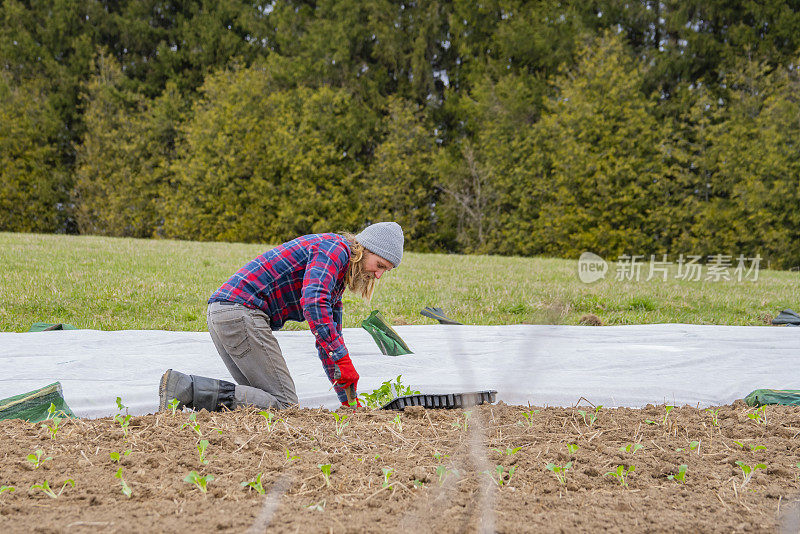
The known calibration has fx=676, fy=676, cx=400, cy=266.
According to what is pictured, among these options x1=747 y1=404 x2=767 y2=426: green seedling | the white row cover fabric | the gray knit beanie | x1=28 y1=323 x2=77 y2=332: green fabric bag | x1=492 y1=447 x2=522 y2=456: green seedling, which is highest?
the gray knit beanie

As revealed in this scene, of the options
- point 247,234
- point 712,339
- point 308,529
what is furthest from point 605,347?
point 247,234

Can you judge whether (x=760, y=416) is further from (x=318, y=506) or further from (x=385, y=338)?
(x=385, y=338)

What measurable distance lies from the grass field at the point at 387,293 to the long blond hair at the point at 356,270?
2.91m

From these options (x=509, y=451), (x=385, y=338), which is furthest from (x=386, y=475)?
(x=385, y=338)

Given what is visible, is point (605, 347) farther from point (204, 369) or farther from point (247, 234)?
point (247, 234)

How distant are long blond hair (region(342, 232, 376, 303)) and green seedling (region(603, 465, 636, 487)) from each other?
151 centimetres

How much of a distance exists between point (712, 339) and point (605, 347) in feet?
3.13

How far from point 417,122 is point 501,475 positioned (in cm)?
1900

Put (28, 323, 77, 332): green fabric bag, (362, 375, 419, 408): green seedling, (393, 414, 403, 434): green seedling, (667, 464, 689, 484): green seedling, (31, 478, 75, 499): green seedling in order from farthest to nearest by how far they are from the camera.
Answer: (28, 323, 77, 332): green fabric bag < (362, 375, 419, 408): green seedling < (393, 414, 403, 434): green seedling < (667, 464, 689, 484): green seedling < (31, 478, 75, 499): green seedling

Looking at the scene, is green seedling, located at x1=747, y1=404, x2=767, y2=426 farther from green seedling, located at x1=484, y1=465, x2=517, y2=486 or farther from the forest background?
the forest background

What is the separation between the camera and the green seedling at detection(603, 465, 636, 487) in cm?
200

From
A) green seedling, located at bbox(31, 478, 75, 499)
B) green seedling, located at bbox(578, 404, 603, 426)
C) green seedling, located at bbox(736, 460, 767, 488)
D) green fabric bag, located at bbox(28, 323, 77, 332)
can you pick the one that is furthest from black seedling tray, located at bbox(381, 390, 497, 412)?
green fabric bag, located at bbox(28, 323, 77, 332)

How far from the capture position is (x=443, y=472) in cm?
196

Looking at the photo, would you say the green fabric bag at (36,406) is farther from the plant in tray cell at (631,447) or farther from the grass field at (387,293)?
the grass field at (387,293)
